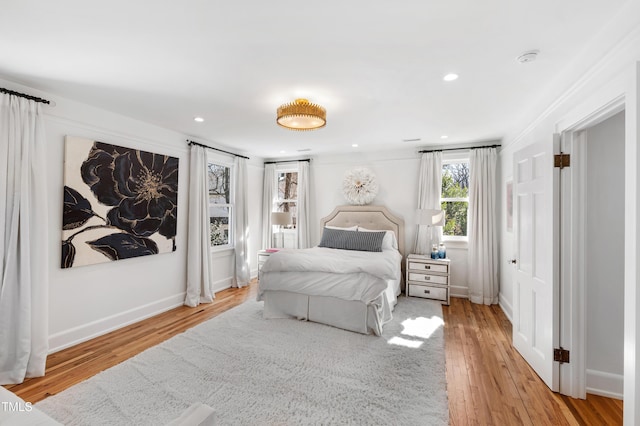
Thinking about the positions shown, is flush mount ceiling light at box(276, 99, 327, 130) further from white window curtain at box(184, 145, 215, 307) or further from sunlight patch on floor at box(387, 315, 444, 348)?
sunlight patch on floor at box(387, 315, 444, 348)

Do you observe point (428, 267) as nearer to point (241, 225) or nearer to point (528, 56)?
point (528, 56)

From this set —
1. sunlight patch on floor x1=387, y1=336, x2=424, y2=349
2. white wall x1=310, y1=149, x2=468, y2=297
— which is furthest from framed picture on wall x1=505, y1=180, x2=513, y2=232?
sunlight patch on floor x1=387, y1=336, x2=424, y2=349

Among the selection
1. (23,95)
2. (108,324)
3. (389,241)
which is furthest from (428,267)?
(23,95)

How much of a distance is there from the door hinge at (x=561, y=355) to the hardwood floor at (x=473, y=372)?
10.2 inches

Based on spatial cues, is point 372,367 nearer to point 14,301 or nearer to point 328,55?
point 328,55

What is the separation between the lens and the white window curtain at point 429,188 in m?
4.73

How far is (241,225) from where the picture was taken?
529 centimetres

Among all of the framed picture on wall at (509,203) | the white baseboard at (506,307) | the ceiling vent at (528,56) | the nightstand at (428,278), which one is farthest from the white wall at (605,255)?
the nightstand at (428,278)

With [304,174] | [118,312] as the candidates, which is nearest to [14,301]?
[118,312]

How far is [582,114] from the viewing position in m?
1.97

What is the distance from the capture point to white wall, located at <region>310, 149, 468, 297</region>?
4742 mm

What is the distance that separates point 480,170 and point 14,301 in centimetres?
564

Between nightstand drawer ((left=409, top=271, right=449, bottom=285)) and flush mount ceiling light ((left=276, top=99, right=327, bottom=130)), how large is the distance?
9.43ft

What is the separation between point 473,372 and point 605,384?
89 centimetres
